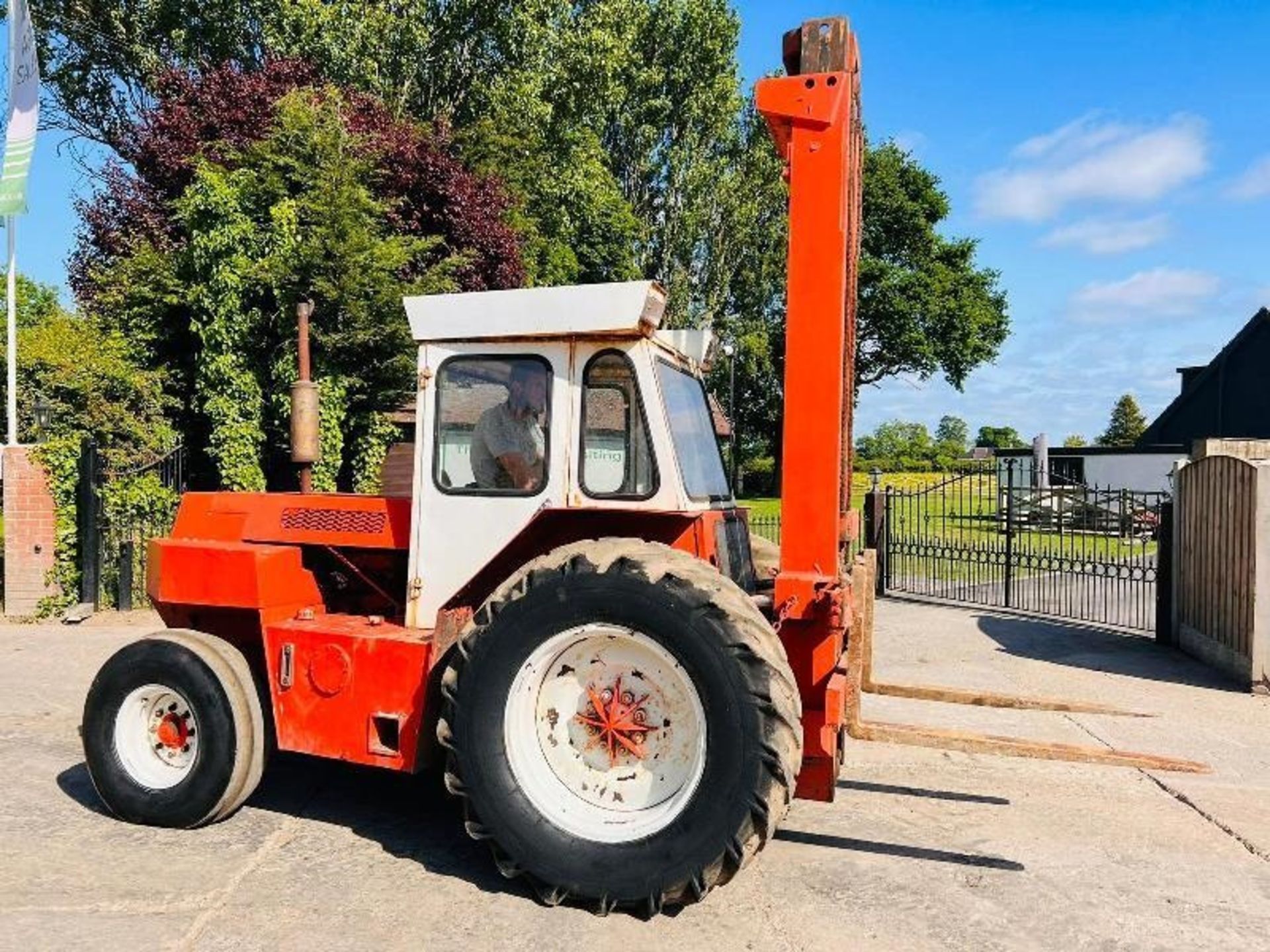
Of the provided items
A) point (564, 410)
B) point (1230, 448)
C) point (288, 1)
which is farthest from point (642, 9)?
point (564, 410)

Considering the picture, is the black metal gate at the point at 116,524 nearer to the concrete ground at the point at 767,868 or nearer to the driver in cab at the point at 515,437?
the concrete ground at the point at 767,868

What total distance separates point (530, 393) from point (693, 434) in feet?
2.90

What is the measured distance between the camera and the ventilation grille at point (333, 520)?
4.89 meters

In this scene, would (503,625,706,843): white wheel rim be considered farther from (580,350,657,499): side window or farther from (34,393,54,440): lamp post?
(34,393,54,440): lamp post

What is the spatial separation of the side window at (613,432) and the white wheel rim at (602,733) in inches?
28.4

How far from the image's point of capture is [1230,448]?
10086 millimetres

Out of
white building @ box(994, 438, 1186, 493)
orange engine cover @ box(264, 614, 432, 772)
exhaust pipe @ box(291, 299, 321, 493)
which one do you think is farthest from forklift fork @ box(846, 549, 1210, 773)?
white building @ box(994, 438, 1186, 493)

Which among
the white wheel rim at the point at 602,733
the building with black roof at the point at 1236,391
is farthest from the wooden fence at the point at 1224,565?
the building with black roof at the point at 1236,391

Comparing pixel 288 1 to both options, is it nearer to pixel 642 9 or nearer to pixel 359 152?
pixel 359 152

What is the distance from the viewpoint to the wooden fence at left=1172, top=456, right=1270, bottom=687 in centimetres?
808

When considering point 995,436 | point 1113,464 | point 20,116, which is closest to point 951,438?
point 995,436

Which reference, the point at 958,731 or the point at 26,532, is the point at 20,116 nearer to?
the point at 26,532

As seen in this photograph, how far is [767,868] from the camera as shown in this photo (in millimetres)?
4238

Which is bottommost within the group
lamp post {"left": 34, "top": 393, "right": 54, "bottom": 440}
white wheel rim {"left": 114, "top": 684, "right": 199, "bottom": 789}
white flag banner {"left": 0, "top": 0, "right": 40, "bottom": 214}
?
white wheel rim {"left": 114, "top": 684, "right": 199, "bottom": 789}
